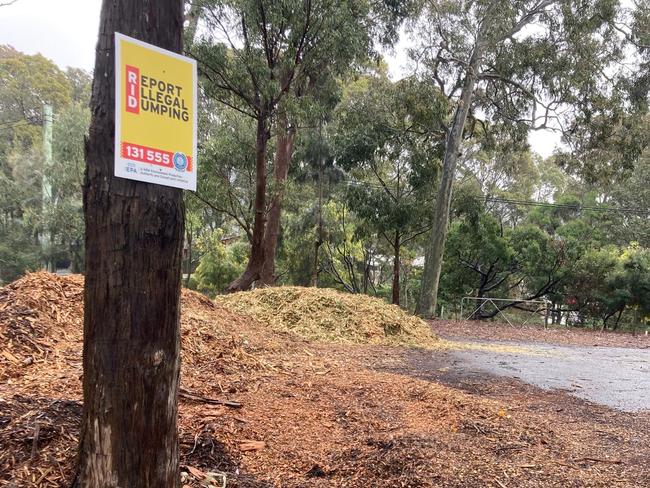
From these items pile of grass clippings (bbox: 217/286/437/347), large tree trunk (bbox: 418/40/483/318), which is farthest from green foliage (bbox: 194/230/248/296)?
pile of grass clippings (bbox: 217/286/437/347)

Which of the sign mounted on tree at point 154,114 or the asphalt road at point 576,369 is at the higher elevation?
the sign mounted on tree at point 154,114

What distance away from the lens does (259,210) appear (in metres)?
13.1

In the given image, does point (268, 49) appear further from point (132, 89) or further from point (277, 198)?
point (132, 89)

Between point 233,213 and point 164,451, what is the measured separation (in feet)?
52.4

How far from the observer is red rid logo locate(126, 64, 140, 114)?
1.92 m

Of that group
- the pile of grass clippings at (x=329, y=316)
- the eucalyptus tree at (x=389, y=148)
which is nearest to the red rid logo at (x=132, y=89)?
the pile of grass clippings at (x=329, y=316)

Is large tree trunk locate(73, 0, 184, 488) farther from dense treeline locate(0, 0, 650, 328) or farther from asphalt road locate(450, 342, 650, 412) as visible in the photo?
dense treeline locate(0, 0, 650, 328)

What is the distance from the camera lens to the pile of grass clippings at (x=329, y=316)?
351 inches

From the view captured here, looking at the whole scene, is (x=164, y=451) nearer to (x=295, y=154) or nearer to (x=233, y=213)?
(x=233, y=213)

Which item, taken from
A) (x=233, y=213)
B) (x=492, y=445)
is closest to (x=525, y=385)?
(x=492, y=445)

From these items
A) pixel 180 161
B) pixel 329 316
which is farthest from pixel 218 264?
pixel 180 161

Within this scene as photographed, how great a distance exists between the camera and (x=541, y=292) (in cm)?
2191

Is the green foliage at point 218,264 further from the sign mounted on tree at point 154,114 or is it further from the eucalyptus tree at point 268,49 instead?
the sign mounted on tree at point 154,114

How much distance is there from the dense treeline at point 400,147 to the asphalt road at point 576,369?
680 centimetres
